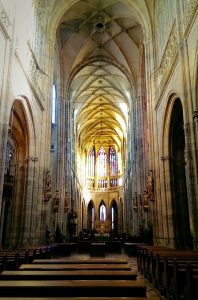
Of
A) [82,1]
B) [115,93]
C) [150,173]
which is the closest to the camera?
[150,173]

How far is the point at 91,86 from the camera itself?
32.8 m

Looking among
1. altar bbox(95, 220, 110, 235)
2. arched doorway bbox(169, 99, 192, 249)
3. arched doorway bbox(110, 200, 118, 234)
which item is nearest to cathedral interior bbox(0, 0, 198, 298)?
arched doorway bbox(169, 99, 192, 249)

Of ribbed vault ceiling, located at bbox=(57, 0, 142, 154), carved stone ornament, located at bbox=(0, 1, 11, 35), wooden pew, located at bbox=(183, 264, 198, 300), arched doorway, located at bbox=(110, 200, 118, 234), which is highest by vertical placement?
A: ribbed vault ceiling, located at bbox=(57, 0, 142, 154)

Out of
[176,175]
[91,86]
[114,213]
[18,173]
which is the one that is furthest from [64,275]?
[114,213]

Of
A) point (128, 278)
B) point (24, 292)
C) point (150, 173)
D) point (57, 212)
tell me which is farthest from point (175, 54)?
point (57, 212)

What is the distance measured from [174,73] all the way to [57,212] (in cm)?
1391

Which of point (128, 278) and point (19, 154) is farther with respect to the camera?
point (19, 154)

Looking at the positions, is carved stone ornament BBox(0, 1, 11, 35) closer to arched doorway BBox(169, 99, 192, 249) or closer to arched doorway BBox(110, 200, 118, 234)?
arched doorway BBox(169, 99, 192, 249)

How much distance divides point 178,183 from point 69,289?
1261 cm

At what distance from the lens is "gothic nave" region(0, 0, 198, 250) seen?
1100 centimetres

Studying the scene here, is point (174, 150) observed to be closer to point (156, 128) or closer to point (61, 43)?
point (156, 128)

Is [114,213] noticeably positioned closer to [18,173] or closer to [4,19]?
[18,173]

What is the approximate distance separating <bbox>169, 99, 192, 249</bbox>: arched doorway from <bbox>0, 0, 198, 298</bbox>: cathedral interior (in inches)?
1.9

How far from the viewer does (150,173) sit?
1658 cm
